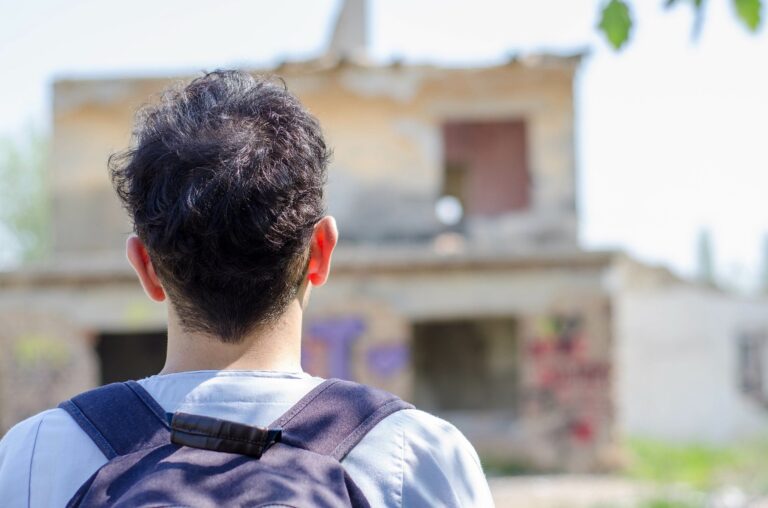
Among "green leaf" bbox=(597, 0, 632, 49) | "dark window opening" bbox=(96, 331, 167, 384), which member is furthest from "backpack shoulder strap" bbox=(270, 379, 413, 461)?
"dark window opening" bbox=(96, 331, 167, 384)

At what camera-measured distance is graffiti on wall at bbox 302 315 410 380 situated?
11719mm

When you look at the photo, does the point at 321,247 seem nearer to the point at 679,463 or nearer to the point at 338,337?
the point at 338,337

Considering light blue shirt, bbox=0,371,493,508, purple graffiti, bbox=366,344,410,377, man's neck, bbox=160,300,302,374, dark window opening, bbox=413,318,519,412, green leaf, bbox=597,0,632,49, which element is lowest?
dark window opening, bbox=413,318,519,412

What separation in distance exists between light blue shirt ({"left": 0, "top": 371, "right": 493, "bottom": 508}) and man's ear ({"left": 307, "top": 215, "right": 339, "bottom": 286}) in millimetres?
173

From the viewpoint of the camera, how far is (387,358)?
1173cm

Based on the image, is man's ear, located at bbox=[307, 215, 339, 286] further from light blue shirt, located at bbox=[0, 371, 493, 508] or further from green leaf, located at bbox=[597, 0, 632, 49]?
green leaf, located at bbox=[597, 0, 632, 49]

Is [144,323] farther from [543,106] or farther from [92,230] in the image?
→ [543,106]

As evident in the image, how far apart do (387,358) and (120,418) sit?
1058 cm

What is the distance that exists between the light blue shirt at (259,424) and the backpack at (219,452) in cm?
2

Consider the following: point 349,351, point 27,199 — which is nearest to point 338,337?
point 349,351

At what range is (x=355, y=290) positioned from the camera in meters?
11.9

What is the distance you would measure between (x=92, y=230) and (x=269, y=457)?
12759 mm

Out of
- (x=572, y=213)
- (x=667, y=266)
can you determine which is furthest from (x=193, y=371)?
(x=667, y=266)

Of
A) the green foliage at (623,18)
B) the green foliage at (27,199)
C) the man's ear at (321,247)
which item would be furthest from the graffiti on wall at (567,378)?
the green foliage at (27,199)
